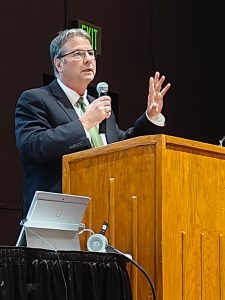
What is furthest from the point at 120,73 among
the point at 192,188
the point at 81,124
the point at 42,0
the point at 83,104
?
the point at 192,188

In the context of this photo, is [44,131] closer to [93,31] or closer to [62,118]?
[62,118]

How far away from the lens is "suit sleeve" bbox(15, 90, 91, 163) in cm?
242

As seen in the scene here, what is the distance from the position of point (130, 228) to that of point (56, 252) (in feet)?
1.01

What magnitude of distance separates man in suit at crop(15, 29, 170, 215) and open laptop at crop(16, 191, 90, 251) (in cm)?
40

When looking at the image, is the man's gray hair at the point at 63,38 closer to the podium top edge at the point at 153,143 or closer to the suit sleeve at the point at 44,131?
the suit sleeve at the point at 44,131

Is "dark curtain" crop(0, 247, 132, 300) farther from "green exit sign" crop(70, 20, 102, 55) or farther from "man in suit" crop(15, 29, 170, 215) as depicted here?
"green exit sign" crop(70, 20, 102, 55)

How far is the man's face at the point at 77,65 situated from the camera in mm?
2750

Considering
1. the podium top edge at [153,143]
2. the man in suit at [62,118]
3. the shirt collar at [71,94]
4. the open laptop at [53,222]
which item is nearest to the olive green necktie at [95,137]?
the man in suit at [62,118]

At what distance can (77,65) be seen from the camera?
275 centimetres

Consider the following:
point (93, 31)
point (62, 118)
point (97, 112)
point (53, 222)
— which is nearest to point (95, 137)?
point (62, 118)

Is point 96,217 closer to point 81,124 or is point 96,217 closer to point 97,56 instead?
point 81,124

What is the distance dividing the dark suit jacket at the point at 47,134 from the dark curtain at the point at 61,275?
0.53m

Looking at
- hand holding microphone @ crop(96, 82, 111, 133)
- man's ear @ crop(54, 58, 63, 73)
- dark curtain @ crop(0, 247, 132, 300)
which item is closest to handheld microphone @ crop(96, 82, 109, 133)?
hand holding microphone @ crop(96, 82, 111, 133)

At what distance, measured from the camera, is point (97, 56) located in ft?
15.5
